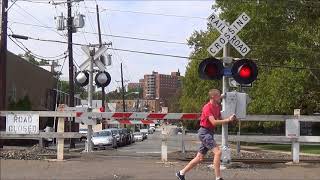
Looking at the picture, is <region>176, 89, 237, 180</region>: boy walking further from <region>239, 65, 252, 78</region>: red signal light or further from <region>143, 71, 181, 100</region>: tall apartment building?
<region>143, 71, 181, 100</region>: tall apartment building

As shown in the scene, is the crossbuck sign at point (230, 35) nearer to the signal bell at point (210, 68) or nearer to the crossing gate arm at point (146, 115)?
the signal bell at point (210, 68)

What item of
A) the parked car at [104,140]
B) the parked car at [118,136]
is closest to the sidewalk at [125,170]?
the parked car at [104,140]

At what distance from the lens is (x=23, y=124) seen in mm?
15234

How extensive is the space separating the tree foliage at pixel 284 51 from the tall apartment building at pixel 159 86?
104549 millimetres

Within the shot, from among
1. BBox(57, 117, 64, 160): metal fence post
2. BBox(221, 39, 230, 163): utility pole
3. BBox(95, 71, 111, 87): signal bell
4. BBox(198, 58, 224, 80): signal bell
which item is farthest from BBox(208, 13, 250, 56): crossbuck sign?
BBox(95, 71, 111, 87): signal bell

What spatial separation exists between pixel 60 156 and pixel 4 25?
16492 mm

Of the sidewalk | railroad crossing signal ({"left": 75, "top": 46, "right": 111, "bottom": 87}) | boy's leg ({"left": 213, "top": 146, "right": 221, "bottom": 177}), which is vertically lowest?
the sidewalk

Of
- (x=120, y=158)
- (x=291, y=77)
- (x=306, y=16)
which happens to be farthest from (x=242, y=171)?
(x=306, y=16)

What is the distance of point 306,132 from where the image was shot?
180 ft

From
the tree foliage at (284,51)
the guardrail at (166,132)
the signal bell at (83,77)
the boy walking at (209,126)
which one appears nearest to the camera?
the boy walking at (209,126)

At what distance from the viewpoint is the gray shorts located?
11.2 m

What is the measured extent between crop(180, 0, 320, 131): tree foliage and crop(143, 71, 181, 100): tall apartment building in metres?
105

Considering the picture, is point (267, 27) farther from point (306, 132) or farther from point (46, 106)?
point (46, 106)

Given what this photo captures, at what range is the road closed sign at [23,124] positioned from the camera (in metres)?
15.2
